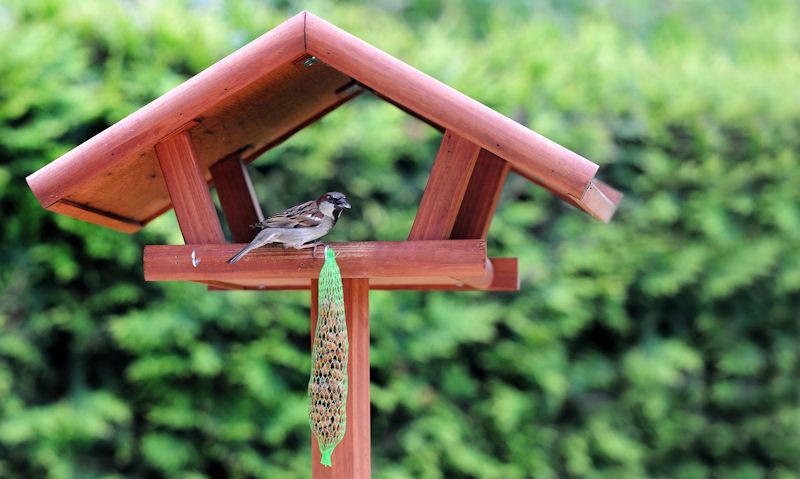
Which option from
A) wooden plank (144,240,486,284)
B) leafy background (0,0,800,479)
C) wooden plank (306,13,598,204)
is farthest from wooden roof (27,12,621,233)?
leafy background (0,0,800,479)

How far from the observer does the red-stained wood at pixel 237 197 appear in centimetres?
216

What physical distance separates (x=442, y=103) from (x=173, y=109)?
54cm

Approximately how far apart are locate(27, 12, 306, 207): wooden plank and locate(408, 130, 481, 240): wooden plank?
365 mm

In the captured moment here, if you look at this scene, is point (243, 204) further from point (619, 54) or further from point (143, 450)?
point (619, 54)

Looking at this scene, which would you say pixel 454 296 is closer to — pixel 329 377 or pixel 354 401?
pixel 354 401

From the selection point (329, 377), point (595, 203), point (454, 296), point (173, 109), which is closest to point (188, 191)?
point (173, 109)

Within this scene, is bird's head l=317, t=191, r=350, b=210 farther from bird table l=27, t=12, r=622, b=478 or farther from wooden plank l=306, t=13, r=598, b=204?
wooden plank l=306, t=13, r=598, b=204

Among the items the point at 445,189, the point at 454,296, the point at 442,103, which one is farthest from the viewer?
the point at 454,296

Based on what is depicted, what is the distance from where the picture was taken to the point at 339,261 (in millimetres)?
1724

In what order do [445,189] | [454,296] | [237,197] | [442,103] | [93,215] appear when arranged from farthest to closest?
1. [454,296]
2. [237,197]
3. [93,215]
4. [445,189]
5. [442,103]

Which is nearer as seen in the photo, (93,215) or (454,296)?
(93,215)

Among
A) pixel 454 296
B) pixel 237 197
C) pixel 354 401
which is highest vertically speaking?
pixel 454 296

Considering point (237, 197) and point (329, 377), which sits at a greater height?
point (237, 197)

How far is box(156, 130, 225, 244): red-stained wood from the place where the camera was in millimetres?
1871
